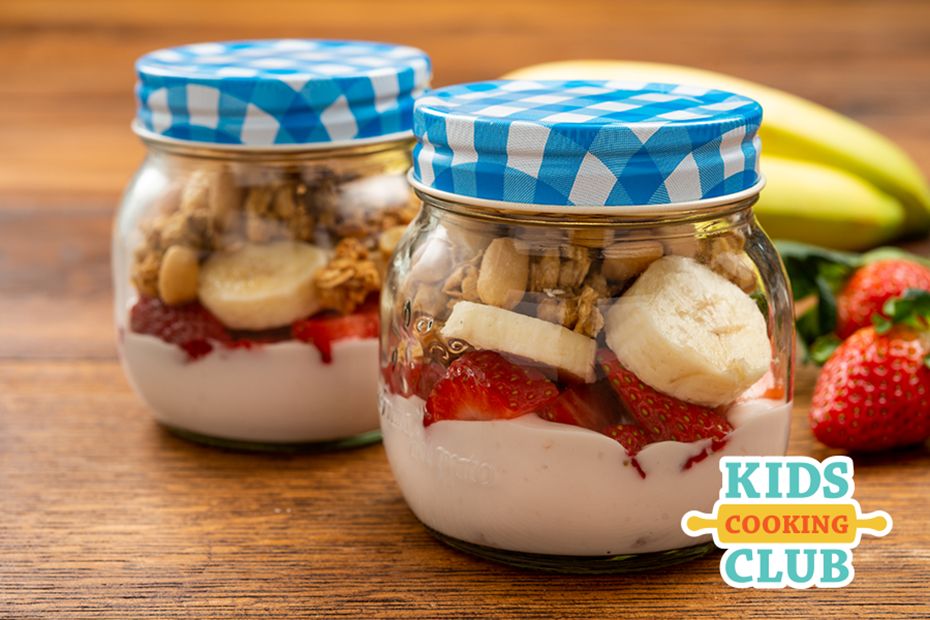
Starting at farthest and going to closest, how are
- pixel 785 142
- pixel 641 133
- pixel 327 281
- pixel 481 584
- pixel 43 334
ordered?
pixel 785 142, pixel 43 334, pixel 327 281, pixel 481 584, pixel 641 133

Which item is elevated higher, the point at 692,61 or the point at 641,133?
the point at 641,133

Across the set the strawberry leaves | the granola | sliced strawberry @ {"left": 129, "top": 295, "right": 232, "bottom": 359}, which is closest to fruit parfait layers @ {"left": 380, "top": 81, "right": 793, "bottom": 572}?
the granola

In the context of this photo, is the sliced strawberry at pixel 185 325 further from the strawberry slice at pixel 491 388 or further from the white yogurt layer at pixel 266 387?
the strawberry slice at pixel 491 388

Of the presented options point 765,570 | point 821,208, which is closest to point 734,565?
point 765,570

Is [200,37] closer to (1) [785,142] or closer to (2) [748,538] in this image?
(1) [785,142]

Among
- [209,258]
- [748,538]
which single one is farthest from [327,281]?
[748,538]

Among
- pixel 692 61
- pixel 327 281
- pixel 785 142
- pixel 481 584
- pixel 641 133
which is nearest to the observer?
pixel 641 133
